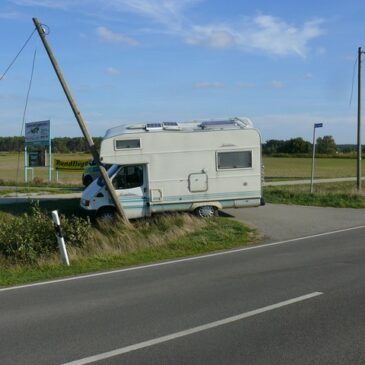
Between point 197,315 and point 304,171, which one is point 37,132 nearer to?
point 197,315

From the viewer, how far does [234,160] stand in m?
17.5

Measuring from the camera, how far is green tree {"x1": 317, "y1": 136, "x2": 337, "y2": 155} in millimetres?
122219

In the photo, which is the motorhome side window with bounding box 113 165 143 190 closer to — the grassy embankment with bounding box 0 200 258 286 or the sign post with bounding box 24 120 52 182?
the grassy embankment with bounding box 0 200 258 286

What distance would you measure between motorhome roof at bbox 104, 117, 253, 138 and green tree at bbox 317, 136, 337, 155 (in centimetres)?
10448

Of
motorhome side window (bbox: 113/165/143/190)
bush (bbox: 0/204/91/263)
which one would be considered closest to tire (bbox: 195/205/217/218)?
motorhome side window (bbox: 113/165/143/190)

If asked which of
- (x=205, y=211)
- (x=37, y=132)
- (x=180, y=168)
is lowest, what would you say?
(x=205, y=211)

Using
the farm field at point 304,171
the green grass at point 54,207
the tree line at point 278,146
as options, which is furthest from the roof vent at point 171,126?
the tree line at point 278,146

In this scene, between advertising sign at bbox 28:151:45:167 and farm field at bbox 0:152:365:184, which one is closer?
advertising sign at bbox 28:151:45:167

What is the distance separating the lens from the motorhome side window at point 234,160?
57.3 ft

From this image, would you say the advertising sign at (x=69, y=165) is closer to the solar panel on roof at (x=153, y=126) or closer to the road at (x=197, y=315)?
the solar panel on roof at (x=153, y=126)

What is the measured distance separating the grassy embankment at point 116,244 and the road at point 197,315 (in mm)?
1224

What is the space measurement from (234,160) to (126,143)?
3393mm

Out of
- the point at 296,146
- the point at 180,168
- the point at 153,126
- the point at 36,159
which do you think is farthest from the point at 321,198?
the point at 296,146

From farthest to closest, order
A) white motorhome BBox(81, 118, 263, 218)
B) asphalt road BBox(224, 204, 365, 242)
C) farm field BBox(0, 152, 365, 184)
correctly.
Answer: farm field BBox(0, 152, 365, 184) < white motorhome BBox(81, 118, 263, 218) < asphalt road BBox(224, 204, 365, 242)
